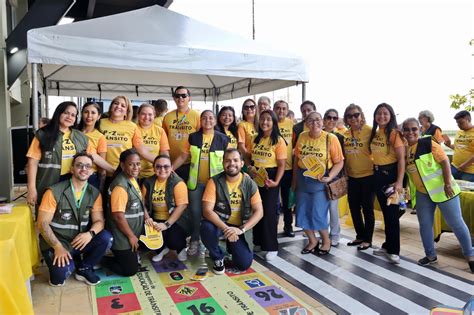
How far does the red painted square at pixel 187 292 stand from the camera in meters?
2.63

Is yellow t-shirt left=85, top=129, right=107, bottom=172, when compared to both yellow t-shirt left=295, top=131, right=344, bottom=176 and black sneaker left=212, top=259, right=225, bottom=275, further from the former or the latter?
yellow t-shirt left=295, top=131, right=344, bottom=176

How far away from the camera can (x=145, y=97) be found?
7723mm

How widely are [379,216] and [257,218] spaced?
2593mm

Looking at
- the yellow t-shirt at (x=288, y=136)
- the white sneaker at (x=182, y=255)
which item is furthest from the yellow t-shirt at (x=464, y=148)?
the white sneaker at (x=182, y=255)

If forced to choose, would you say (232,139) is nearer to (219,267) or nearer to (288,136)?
(288,136)

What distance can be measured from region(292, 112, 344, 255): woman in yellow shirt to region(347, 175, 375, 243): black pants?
0.34m

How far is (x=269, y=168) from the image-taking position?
3.50 metres

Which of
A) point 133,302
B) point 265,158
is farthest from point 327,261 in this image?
point 133,302

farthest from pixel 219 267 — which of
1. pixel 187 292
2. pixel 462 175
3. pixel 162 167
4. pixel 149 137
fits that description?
pixel 462 175

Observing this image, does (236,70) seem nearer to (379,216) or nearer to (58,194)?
(58,194)

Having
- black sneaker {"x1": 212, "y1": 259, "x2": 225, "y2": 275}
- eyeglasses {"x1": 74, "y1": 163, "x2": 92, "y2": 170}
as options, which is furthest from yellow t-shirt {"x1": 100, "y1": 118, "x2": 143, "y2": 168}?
black sneaker {"x1": 212, "y1": 259, "x2": 225, "y2": 275}

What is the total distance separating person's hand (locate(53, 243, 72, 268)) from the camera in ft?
8.90

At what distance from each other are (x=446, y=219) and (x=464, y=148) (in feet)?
8.02

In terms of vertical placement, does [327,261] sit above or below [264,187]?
below
